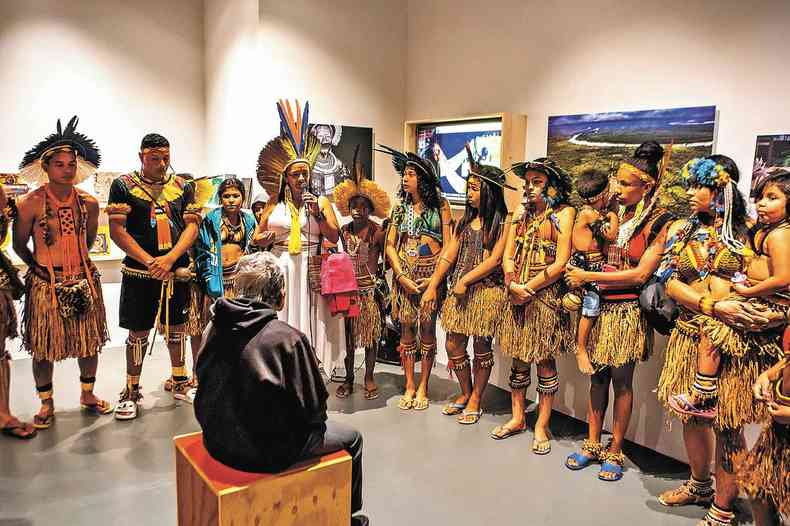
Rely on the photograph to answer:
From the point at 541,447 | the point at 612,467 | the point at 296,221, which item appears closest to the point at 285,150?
the point at 296,221

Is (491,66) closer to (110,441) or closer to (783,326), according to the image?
(783,326)

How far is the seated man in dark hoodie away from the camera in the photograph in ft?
7.15

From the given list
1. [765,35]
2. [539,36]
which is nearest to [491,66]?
[539,36]

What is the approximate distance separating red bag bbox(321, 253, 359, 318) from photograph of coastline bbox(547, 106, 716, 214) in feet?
5.37

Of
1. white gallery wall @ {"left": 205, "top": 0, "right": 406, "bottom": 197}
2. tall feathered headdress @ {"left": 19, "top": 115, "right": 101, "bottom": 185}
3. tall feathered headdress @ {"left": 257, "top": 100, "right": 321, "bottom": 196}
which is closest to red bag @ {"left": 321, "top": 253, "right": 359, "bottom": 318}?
tall feathered headdress @ {"left": 257, "top": 100, "right": 321, "bottom": 196}

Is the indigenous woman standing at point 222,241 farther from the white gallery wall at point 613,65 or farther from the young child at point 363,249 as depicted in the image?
the white gallery wall at point 613,65

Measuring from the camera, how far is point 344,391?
4.60 m

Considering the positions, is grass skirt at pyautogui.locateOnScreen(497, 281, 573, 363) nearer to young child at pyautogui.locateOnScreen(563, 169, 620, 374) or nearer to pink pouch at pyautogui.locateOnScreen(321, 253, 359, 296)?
young child at pyautogui.locateOnScreen(563, 169, 620, 374)

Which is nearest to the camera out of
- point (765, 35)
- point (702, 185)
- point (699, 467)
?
point (702, 185)

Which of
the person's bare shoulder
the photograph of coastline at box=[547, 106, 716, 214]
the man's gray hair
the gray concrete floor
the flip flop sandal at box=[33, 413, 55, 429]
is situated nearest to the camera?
the man's gray hair

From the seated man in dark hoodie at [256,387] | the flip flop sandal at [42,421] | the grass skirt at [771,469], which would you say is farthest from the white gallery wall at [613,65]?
the flip flop sandal at [42,421]

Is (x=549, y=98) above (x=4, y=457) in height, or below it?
above

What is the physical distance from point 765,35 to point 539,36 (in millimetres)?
1614

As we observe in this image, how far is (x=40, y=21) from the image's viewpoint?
549 centimetres
